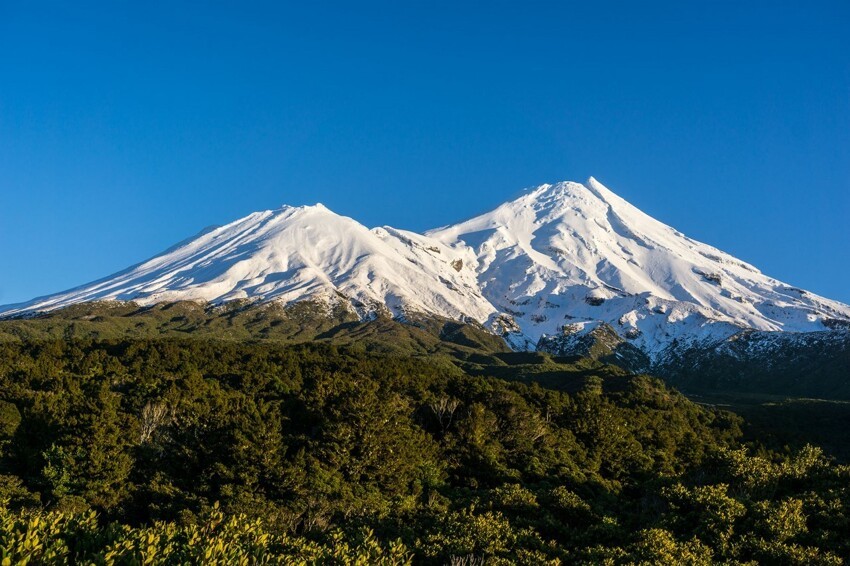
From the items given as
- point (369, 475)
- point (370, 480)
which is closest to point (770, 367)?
point (370, 480)

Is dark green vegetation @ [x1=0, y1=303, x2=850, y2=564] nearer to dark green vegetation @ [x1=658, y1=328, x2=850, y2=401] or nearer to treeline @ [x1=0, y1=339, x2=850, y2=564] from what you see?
treeline @ [x1=0, y1=339, x2=850, y2=564]

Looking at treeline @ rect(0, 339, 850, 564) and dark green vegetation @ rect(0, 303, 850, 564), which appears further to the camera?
dark green vegetation @ rect(0, 303, 850, 564)

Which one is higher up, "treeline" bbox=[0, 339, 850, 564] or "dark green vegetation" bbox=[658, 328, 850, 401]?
"treeline" bbox=[0, 339, 850, 564]

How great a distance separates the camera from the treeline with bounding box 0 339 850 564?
85.4ft

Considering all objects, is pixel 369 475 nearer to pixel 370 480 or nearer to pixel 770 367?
pixel 370 480

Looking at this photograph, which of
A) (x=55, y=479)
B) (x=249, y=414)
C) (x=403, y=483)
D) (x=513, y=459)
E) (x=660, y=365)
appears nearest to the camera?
(x=55, y=479)

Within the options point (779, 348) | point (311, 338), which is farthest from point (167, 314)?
point (779, 348)

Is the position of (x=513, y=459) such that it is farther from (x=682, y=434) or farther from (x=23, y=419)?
(x=23, y=419)

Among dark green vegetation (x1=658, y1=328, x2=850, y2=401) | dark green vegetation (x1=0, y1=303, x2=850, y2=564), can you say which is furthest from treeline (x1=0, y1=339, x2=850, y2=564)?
dark green vegetation (x1=658, y1=328, x2=850, y2=401)

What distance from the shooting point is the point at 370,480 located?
4050 centimetres

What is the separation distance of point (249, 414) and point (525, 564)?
23.3 meters

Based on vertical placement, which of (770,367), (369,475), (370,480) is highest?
(369,475)

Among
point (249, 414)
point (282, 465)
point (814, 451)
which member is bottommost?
point (814, 451)

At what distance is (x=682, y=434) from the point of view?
63969 millimetres
